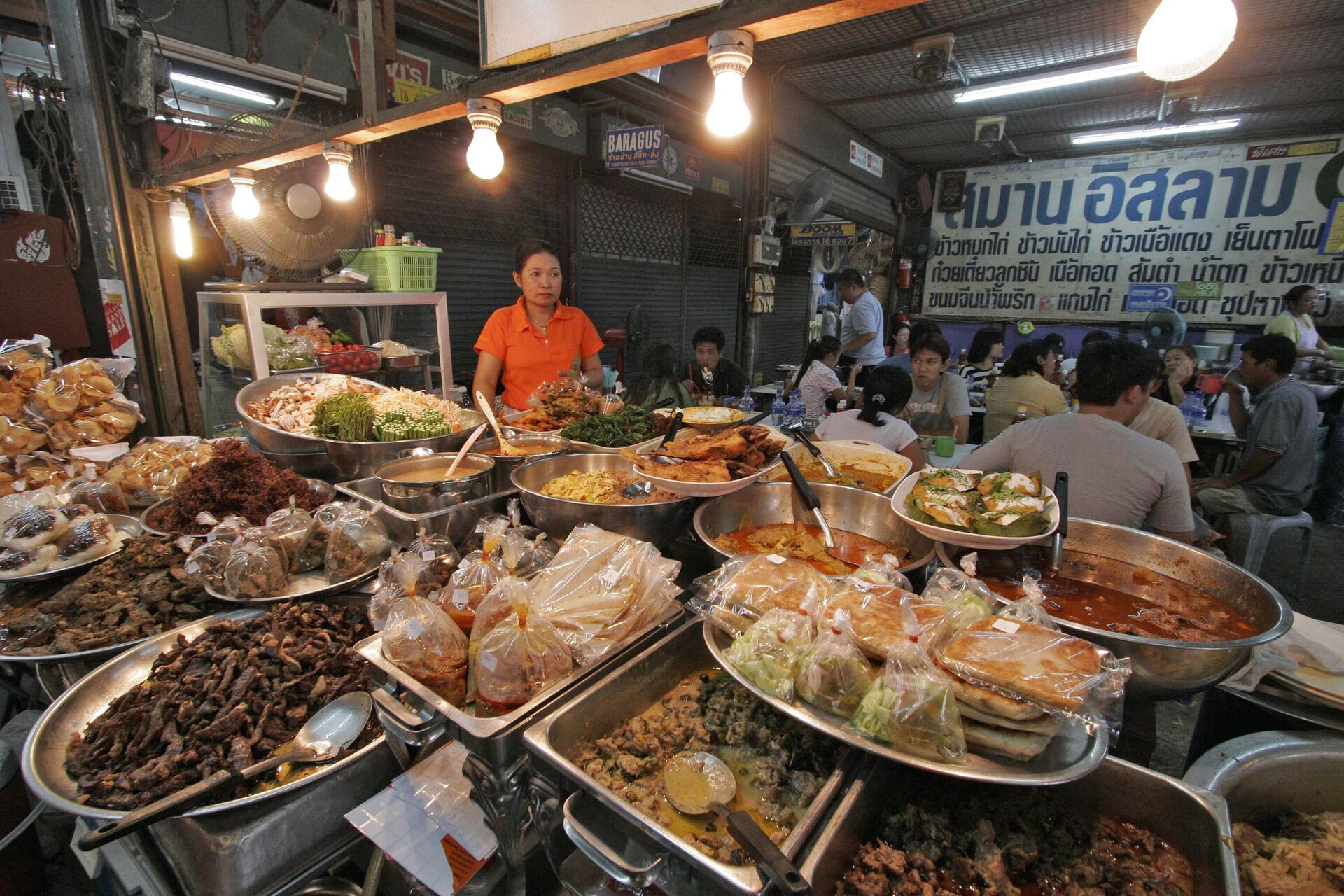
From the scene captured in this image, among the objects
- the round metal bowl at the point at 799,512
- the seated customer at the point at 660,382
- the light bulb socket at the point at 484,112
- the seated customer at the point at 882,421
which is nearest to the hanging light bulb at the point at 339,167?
the light bulb socket at the point at 484,112

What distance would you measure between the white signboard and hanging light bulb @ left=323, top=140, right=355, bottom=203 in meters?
1.21

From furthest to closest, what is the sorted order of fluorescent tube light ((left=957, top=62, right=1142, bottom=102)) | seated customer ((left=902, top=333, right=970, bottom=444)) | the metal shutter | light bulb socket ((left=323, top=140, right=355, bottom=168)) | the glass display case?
the metal shutter → fluorescent tube light ((left=957, top=62, right=1142, bottom=102)) → seated customer ((left=902, top=333, right=970, bottom=444)) → the glass display case → light bulb socket ((left=323, top=140, right=355, bottom=168))

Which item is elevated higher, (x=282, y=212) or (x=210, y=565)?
(x=282, y=212)

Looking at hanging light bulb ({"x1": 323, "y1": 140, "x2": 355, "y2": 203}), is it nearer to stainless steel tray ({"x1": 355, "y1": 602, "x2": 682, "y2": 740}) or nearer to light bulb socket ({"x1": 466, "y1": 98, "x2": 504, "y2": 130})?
light bulb socket ({"x1": 466, "y1": 98, "x2": 504, "y2": 130})

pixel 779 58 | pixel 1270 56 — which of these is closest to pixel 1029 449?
pixel 779 58

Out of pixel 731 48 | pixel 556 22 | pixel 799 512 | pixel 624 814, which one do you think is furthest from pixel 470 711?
pixel 556 22

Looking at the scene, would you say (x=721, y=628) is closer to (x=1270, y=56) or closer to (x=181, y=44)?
(x=181, y=44)

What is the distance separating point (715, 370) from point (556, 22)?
4.01 metres

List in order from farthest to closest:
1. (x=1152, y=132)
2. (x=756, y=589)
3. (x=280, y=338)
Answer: (x=1152, y=132) → (x=280, y=338) → (x=756, y=589)

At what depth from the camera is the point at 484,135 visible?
8.89 ft

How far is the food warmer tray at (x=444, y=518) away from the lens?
1.94 metres

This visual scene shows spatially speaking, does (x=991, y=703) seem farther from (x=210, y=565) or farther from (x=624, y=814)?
(x=210, y=565)

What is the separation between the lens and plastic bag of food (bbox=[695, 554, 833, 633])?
1.34 meters

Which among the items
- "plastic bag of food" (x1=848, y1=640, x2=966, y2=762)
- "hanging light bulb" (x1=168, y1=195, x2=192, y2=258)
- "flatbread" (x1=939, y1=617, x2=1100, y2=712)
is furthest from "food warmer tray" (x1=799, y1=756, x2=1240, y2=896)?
"hanging light bulb" (x1=168, y1=195, x2=192, y2=258)
